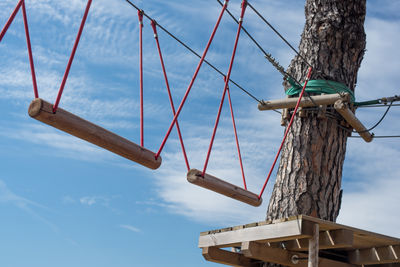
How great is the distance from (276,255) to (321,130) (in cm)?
118

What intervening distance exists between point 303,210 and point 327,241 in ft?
1.70

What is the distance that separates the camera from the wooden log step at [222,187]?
3.46 m

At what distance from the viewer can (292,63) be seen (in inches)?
197

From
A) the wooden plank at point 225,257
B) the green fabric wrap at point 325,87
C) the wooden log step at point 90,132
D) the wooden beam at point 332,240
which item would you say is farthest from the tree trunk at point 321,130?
the wooden log step at point 90,132

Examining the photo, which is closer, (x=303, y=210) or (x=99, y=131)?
(x=99, y=131)

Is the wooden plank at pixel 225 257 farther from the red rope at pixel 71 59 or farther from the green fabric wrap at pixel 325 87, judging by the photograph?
the red rope at pixel 71 59

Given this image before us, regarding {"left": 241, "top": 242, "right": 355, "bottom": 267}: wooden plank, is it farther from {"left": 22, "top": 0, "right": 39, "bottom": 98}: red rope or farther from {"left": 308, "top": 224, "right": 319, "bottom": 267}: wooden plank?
{"left": 22, "top": 0, "right": 39, "bottom": 98}: red rope

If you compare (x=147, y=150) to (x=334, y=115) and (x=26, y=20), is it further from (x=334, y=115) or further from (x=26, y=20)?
(x=334, y=115)

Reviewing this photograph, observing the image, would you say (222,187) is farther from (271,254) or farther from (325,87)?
(325,87)

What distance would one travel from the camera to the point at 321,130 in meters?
4.58

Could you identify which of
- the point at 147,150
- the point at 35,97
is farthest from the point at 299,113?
the point at 35,97

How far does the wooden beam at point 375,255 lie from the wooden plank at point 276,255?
0.21 m

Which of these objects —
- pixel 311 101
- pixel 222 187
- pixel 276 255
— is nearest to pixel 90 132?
pixel 222 187

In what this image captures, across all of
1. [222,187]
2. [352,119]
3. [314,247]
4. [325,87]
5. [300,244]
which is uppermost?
[325,87]
